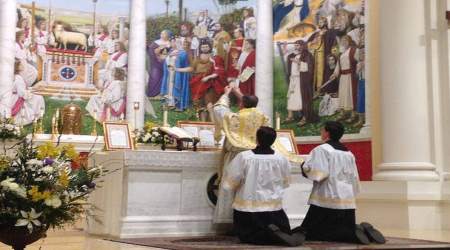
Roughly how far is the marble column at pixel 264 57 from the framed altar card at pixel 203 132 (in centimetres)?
664

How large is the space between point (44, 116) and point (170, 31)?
4.09 m

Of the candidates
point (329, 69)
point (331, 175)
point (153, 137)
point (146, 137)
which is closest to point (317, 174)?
point (331, 175)

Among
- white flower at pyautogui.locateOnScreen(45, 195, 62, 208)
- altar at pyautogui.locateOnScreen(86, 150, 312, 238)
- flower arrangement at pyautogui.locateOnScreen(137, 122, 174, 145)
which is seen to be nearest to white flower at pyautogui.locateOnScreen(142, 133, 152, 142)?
flower arrangement at pyautogui.locateOnScreen(137, 122, 174, 145)

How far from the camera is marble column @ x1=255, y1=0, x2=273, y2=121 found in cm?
1608

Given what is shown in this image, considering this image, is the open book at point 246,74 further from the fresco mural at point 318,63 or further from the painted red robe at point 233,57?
the fresco mural at point 318,63

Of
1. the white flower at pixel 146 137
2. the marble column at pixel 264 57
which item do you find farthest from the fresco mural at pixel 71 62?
the white flower at pixel 146 137

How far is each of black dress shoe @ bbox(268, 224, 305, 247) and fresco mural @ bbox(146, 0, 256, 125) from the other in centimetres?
975

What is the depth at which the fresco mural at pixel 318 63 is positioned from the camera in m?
14.4

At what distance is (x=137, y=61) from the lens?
16.3m

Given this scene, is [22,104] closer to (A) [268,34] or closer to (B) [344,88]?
(A) [268,34]

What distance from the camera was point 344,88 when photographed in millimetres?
14594

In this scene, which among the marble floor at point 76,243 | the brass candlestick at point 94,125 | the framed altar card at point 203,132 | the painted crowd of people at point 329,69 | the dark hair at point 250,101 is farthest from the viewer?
the brass candlestick at point 94,125

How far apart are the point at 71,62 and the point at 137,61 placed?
5.48ft

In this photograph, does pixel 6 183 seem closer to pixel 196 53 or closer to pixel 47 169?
pixel 47 169
